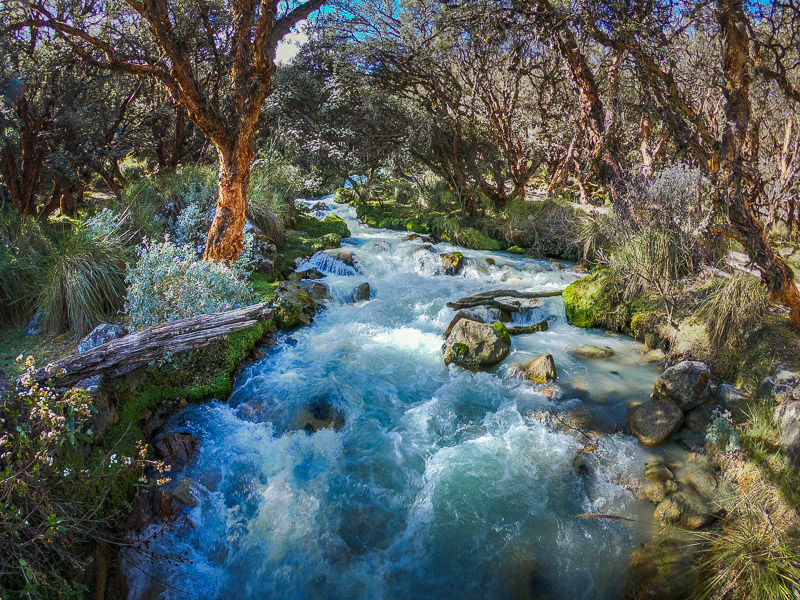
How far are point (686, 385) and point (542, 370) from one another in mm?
1751

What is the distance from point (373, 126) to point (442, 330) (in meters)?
9.70

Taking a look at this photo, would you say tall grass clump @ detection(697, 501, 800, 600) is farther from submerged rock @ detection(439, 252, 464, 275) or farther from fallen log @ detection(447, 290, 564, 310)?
submerged rock @ detection(439, 252, 464, 275)

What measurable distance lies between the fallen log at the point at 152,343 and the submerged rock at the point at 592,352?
4907mm

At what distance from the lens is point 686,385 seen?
17.1ft

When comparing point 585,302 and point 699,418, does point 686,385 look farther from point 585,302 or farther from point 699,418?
point 585,302

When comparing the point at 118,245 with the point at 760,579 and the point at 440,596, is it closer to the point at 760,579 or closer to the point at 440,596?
the point at 440,596

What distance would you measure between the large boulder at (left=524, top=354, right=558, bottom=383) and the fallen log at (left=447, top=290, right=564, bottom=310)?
2.12m

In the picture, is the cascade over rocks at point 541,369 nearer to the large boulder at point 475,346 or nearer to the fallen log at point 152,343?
the large boulder at point 475,346

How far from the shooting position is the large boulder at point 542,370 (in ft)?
19.9

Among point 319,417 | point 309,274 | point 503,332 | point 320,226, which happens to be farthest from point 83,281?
point 320,226

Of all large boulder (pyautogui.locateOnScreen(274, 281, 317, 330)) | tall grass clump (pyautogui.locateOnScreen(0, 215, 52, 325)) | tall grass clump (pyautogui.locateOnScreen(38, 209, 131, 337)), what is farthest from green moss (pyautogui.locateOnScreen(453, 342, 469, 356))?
tall grass clump (pyautogui.locateOnScreen(0, 215, 52, 325))

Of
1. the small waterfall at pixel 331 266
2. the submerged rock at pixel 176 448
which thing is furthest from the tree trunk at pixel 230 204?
the submerged rock at pixel 176 448

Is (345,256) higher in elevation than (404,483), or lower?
higher

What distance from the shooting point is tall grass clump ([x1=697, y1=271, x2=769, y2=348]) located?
5656 mm
